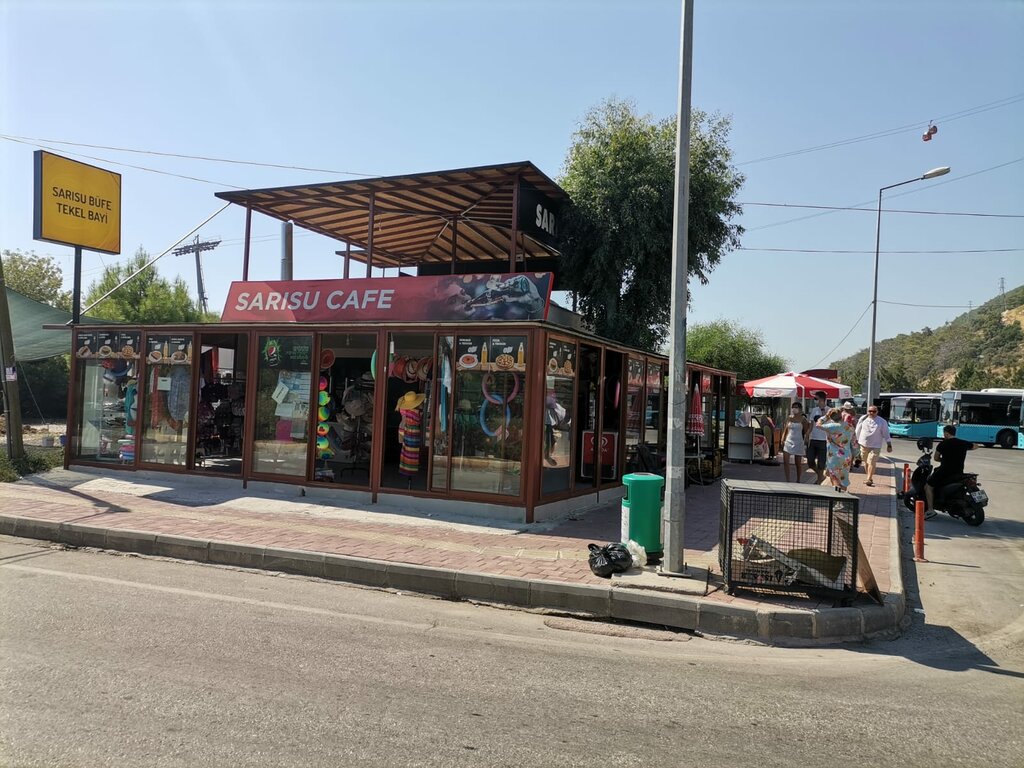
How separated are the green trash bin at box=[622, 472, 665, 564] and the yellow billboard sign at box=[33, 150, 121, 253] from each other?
1223 cm

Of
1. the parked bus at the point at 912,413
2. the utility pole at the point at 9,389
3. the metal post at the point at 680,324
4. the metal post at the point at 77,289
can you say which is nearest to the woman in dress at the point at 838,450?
the metal post at the point at 680,324

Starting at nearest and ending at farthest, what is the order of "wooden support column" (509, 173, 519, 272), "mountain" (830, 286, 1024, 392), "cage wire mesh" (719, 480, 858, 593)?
"cage wire mesh" (719, 480, 858, 593)
"wooden support column" (509, 173, 519, 272)
"mountain" (830, 286, 1024, 392)

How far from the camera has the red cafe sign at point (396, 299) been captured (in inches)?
440

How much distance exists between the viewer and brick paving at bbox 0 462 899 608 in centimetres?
741

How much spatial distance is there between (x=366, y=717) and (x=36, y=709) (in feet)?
6.06

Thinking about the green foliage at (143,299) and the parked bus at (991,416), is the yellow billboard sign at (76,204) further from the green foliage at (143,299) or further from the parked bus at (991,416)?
the parked bus at (991,416)

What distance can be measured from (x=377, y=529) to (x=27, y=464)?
884cm

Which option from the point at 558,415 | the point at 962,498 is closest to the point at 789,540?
the point at 558,415

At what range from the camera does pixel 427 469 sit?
419 inches

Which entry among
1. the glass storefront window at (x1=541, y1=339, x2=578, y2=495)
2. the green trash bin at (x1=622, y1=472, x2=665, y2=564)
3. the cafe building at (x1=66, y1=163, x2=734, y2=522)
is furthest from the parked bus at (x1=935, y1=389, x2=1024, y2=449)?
the green trash bin at (x1=622, y1=472, x2=665, y2=564)

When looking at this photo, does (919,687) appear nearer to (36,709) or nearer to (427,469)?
(36,709)

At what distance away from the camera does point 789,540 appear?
21.6ft

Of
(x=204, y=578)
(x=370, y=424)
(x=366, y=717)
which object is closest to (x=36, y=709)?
(x=366, y=717)

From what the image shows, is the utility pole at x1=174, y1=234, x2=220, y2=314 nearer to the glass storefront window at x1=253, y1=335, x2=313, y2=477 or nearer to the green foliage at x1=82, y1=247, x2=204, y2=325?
the green foliage at x1=82, y1=247, x2=204, y2=325
